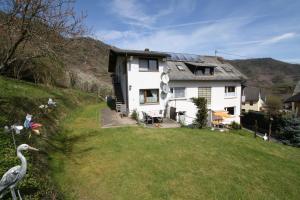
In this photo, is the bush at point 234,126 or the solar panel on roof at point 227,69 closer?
the bush at point 234,126

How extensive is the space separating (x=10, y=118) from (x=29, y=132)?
142 cm

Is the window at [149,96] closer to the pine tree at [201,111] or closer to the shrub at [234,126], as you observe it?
the pine tree at [201,111]

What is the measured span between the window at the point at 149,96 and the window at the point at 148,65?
6.48ft

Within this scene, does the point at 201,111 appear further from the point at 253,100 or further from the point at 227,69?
the point at 253,100

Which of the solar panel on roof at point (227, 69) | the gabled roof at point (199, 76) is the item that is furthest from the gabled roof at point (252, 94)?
the solar panel on roof at point (227, 69)

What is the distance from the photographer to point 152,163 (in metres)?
7.84

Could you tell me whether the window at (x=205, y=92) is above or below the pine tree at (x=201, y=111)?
above

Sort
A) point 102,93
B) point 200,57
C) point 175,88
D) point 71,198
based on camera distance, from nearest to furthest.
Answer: point 71,198 < point 175,88 < point 200,57 < point 102,93

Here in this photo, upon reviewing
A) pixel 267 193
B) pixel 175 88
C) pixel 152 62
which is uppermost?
pixel 152 62

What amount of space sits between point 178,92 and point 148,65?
457cm

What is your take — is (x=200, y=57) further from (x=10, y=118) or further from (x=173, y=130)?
(x=10, y=118)

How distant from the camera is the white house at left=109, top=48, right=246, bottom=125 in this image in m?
16.9

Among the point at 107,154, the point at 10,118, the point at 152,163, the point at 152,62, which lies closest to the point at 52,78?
the point at 152,62

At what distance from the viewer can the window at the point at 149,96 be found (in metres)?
17.4
